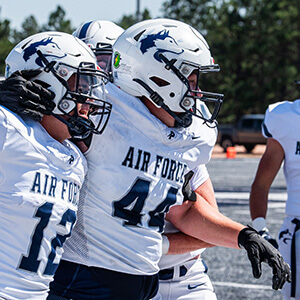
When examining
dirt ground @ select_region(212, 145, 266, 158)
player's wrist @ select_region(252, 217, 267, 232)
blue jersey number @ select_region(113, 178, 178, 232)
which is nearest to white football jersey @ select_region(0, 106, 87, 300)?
blue jersey number @ select_region(113, 178, 178, 232)

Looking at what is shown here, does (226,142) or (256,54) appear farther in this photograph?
(256,54)

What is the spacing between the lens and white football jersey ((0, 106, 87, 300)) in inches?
75.4

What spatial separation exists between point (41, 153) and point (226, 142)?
84.3ft

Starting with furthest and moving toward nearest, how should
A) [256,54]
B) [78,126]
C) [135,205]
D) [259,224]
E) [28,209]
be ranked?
1. [256,54]
2. [259,224]
3. [135,205]
4. [78,126]
5. [28,209]

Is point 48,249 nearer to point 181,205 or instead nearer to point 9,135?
point 9,135

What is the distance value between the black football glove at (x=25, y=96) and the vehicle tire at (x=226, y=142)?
25212mm

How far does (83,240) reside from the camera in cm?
225

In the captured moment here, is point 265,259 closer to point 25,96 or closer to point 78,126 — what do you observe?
point 78,126

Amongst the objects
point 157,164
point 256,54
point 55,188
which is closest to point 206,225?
point 157,164

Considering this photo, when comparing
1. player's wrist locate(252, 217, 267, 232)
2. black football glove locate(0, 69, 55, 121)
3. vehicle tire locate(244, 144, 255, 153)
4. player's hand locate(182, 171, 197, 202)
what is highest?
black football glove locate(0, 69, 55, 121)

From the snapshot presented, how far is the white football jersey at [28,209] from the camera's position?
192 centimetres

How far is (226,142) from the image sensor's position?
90.0 feet

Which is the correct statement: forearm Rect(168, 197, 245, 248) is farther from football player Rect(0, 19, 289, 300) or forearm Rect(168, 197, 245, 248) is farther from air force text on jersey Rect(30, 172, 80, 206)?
air force text on jersey Rect(30, 172, 80, 206)

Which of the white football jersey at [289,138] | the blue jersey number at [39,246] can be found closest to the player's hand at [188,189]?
the blue jersey number at [39,246]
